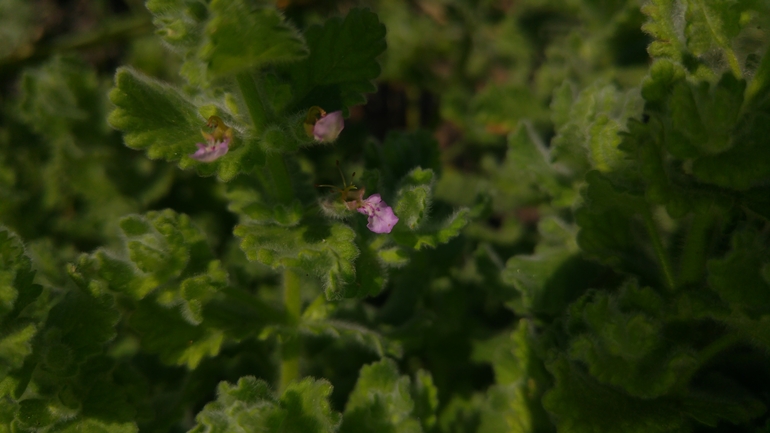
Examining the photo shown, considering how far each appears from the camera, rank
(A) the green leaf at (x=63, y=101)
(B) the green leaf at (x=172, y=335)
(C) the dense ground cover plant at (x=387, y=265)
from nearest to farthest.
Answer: (C) the dense ground cover plant at (x=387, y=265)
(B) the green leaf at (x=172, y=335)
(A) the green leaf at (x=63, y=101)

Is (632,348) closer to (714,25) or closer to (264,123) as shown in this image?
(714,25)

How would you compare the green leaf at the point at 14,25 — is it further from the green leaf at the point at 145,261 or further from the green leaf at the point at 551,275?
the green leaf at the point at 551,275

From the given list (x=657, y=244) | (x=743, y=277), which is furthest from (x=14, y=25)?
(x=743, y=277)

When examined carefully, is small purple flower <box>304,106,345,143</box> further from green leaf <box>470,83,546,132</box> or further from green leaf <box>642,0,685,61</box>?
green leaf <box>470,83,546,132</box>

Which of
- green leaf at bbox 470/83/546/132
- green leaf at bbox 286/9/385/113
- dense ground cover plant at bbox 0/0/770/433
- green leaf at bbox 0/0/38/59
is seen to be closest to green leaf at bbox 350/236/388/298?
dense ground cover plant at bbox 0/0/770/433

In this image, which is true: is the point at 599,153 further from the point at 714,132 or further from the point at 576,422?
the point at 576,422

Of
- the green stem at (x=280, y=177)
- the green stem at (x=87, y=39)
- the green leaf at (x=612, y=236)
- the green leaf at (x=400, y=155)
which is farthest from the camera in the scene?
the green stem at (x=87, y=39)

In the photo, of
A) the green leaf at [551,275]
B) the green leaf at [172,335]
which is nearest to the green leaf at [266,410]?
the green leaf at [172,335]

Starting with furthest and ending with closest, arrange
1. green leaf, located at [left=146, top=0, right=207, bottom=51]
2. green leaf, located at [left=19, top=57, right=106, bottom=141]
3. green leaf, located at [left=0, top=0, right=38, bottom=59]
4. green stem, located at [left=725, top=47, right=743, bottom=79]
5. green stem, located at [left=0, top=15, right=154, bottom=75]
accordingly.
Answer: green stem, located at [left=0, top=15, right=154, bottom=75] → green leaf, located at [left=0, top=0, right=38, bottom=59] → green leaf, located at [left=19, top=57, right=106, bottom=141] → green stem, located at [left=725, top=47, right=743, bottom=79] → green leaf, located at [left=146, top=0, right=207, bottom=51]
